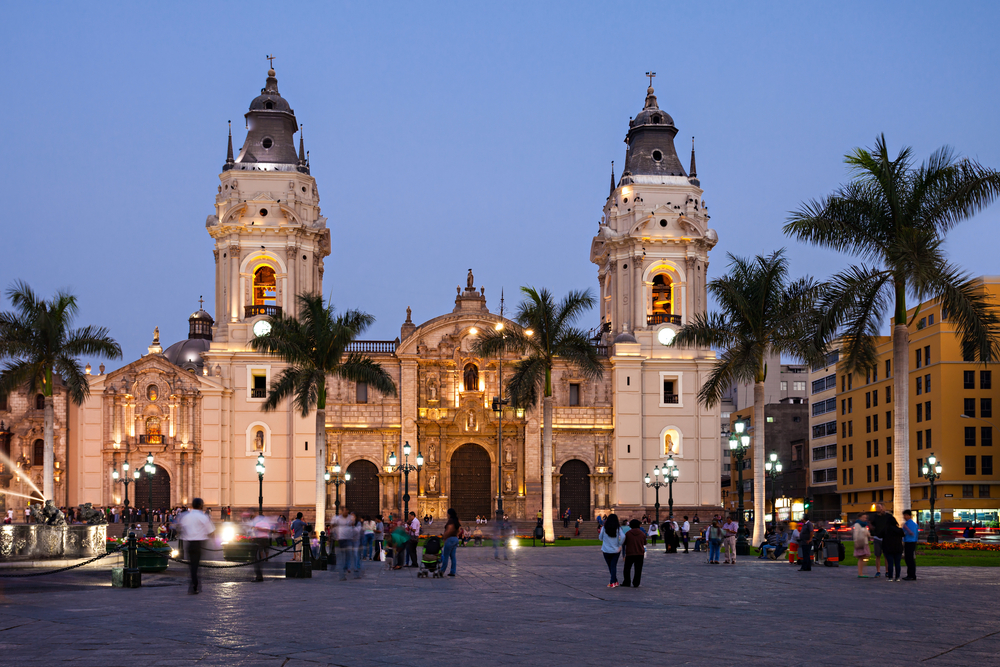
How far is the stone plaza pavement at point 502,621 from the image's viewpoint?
12.5m

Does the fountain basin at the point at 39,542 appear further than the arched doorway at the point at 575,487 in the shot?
No

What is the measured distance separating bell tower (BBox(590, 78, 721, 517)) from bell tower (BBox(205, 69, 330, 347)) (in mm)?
18242

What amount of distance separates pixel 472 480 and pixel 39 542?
43.1 m

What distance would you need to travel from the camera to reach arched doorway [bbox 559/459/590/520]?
230 ft

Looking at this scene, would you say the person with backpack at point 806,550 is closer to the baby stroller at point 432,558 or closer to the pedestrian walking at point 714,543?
the pedestrian walking at point 714,543

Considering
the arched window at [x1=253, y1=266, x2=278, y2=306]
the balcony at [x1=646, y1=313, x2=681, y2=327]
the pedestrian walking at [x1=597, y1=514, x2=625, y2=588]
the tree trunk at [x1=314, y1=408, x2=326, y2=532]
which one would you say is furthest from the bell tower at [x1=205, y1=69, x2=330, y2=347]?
the pedestrian walking at [x1=597, y1=514, x2=625, y2=588]

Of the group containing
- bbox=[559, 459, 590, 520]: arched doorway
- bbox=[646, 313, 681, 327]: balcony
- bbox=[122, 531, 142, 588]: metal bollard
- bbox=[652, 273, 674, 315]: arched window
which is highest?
bbox=[652, 273, 674, 315]: arched window

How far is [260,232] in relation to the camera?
6912 centimetres

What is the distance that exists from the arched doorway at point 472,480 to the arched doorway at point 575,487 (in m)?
4.34

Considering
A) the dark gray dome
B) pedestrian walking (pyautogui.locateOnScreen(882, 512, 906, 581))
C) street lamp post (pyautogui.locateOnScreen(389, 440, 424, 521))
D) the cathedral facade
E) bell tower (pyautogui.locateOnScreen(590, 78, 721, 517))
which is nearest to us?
pedestrian walking (pyautogui.locateOnScreen(882, 512, 906, 581))

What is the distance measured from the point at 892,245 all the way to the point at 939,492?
4878 centimetres

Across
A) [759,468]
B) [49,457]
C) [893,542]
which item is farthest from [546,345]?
[893,542]

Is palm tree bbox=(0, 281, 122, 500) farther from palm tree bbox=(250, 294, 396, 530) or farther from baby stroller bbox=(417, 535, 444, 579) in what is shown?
baby stroller bbox=(417, 535, 444, 579)

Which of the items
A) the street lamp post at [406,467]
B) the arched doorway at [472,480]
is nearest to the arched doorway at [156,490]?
the street lamp post at [406,467]
